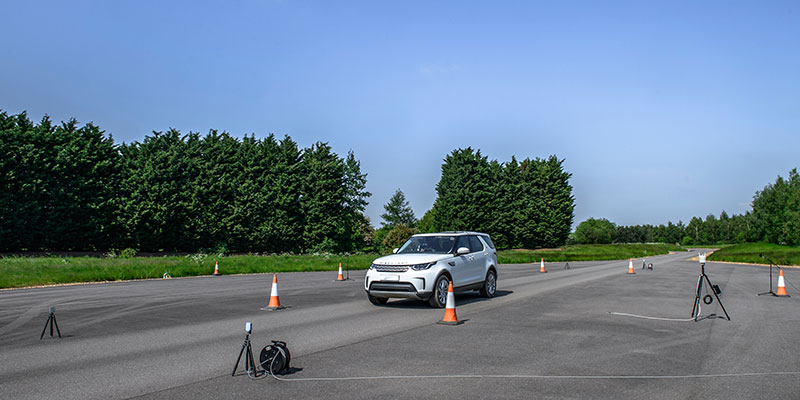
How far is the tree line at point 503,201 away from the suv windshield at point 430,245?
66974 mm

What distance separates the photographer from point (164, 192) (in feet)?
175

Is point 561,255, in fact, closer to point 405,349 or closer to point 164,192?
point 164,192

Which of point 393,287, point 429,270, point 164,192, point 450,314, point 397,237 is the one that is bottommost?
point 450,314

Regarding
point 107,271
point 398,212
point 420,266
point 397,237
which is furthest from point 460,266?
point 398,212

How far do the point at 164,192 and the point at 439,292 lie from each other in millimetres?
46200

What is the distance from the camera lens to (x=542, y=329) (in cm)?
1064

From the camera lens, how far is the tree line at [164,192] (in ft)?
153

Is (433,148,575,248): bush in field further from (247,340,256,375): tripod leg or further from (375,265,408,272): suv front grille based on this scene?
(247,340,256,375): tripod leg

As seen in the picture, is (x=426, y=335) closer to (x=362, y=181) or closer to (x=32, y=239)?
(x=32, y=239)

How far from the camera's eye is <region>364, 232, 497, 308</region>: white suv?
13.2 m

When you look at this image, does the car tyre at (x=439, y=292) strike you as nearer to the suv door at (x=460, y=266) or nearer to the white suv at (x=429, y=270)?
the white suv at (x=429, y=270)

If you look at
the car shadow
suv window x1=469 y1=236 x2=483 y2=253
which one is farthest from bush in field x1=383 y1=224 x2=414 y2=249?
suv window x1=469 y1=236 x2=483 y2=253

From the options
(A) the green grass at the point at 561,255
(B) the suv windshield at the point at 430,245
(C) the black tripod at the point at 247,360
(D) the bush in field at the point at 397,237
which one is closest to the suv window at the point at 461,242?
(B) the suv windshield at the point at 430,245

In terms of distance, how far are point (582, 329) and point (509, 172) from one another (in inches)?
3421
